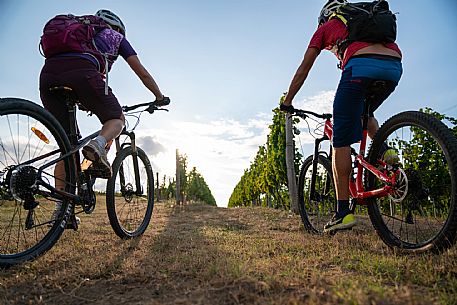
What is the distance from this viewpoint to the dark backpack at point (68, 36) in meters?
2.77

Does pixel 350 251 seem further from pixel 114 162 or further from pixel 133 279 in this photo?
pixel 114 162

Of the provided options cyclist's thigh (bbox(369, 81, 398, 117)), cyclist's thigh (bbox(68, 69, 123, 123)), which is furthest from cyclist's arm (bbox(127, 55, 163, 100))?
cyclist's thigh (bbox(369, 81, 398, 117))

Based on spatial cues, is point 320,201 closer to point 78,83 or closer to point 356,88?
point 356,88

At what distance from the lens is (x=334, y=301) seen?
1.30 metres

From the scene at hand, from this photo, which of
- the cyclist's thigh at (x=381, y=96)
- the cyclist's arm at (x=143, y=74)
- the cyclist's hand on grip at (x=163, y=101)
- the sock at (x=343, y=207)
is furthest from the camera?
the cyclist's hand on grip at (x=163, y=101)

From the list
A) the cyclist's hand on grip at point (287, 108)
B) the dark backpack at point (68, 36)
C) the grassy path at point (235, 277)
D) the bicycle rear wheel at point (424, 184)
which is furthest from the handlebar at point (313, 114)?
the dark backpack at point (68, 36)

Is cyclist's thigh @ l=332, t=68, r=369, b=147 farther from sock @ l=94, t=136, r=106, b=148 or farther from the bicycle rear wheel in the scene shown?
sock @ l=94, t=136, r=106, b=148

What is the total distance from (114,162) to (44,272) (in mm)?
1443

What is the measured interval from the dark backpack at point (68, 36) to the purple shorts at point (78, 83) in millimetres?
80

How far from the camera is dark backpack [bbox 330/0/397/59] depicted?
260 cm

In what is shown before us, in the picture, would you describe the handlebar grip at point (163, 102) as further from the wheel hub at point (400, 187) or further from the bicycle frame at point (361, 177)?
the wheel hub at point (400, 187)

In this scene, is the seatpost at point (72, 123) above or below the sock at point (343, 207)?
above

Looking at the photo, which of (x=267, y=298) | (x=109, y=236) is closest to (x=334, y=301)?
(x=267, y=298)

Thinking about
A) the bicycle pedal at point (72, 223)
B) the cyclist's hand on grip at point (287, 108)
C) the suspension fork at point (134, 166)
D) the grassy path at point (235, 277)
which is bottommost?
the grassy path at point (235, 277)
